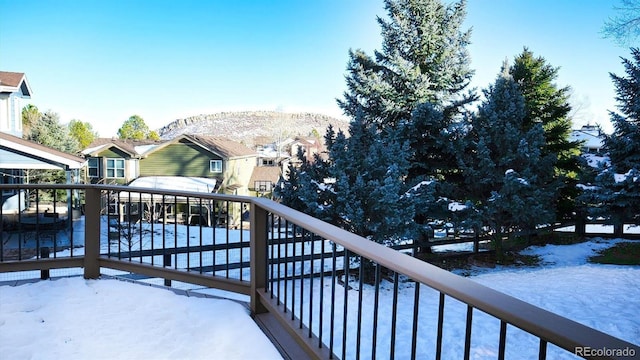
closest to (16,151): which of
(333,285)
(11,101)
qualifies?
(11,101)

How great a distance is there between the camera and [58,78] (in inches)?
1125

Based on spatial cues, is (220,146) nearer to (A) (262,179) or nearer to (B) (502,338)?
(A) (262,179)

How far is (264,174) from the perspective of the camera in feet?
74.8

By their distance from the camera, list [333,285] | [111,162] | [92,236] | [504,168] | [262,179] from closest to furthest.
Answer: [333,285] → [92,236] → [504,168] → [111,162] → [262,179]

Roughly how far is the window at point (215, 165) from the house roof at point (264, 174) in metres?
3.35

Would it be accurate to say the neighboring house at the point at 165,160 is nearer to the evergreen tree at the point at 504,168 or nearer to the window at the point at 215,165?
the window at the point at 215,165

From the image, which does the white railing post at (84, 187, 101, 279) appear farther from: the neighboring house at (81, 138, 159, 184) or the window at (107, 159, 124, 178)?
the window at (107, 159, 124, 178)

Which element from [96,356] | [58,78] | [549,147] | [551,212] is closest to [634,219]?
[551,212]

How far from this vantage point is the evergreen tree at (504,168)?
26.2 ft

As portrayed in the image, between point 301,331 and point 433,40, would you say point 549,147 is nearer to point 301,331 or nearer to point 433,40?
point 433,40

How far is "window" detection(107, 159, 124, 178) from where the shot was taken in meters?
18.8

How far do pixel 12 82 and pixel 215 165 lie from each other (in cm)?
870

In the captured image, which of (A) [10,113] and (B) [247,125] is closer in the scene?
(A) [10,113]

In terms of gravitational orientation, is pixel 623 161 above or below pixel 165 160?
above
